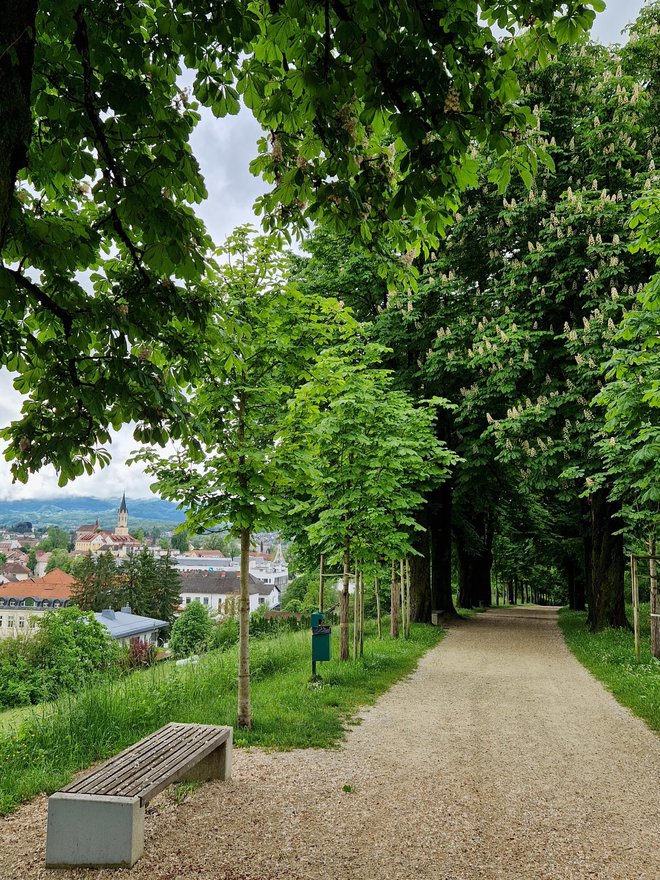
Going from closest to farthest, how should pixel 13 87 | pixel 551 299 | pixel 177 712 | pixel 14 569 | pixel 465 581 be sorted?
pixel 13 87 < pixel 177 712 < pixel 551 299 < pixel 465 581 < pixel 14 569

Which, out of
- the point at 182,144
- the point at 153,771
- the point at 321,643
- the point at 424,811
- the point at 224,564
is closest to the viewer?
the point at 182,144

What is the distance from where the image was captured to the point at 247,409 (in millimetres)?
7637

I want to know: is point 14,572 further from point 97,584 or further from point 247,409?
point 247,409

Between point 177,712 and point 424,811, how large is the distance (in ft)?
12.0

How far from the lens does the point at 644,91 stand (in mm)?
14977

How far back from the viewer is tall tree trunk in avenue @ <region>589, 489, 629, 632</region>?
16922 millimetres

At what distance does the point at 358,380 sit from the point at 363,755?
5966mm

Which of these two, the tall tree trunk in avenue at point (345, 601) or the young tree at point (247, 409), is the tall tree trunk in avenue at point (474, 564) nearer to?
the tall tree trunk in avenue at point (345, 601)

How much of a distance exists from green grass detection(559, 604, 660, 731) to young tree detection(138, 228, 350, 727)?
5.82m

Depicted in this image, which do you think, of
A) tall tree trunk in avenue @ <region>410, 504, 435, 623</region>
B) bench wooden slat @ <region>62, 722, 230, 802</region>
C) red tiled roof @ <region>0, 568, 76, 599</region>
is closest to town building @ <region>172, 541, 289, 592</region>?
red tiled roof @ <region>0, 568, 76, 599</region>

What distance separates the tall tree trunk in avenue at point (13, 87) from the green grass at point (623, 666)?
9.00 meters

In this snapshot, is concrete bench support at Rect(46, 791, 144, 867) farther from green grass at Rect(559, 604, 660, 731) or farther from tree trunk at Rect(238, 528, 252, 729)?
green grass at Rect(559, 604, 660, 731)

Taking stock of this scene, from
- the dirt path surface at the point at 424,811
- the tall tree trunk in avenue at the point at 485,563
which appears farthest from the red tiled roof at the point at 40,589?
the dirt path surface at the point at 424,811

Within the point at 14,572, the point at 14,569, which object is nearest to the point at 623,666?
the point at 14,572
